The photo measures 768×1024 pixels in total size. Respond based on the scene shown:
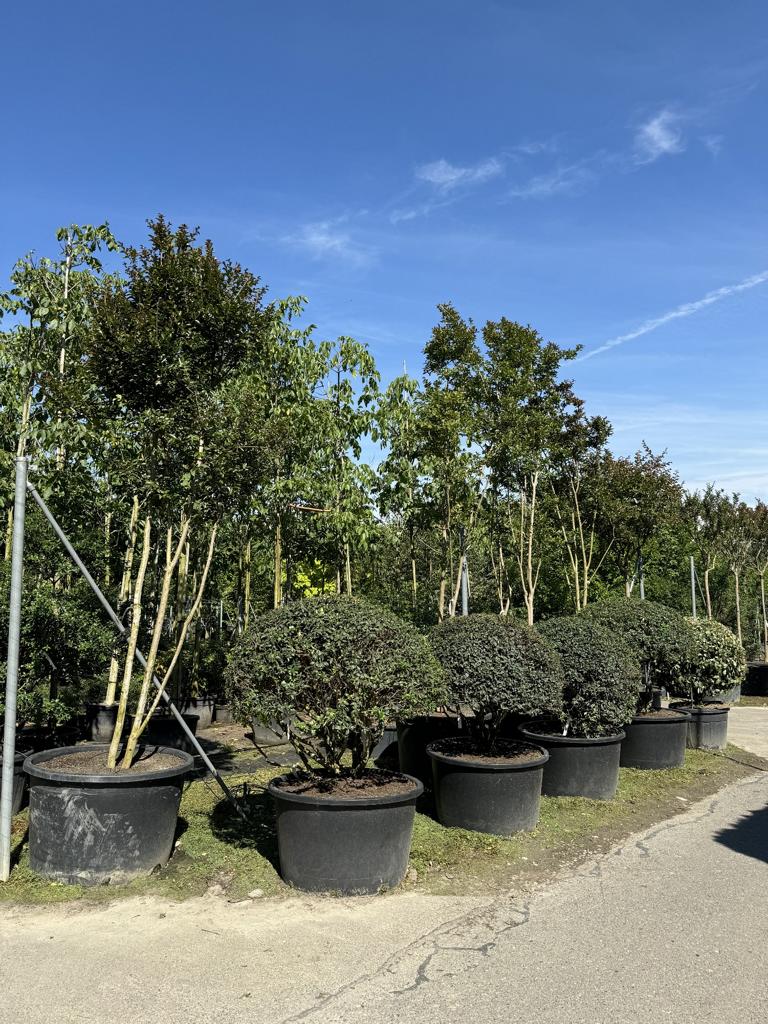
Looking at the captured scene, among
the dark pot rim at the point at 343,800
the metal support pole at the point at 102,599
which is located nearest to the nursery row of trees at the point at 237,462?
the metal support pole at the point at 102,599

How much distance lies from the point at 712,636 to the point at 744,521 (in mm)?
10105

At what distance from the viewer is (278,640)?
15.6 ft

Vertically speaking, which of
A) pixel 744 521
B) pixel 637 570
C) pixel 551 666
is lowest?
pixel 551 666

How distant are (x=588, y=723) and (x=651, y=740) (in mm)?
1771

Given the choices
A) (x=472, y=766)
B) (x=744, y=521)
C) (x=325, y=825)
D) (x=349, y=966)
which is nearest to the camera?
(x=349, y=966)

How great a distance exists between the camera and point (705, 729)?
928 cm

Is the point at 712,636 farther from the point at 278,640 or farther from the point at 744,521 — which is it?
the point at 744,521

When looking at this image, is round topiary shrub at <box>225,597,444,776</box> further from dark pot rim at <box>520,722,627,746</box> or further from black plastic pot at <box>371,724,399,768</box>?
black plastic pot at <box>371,724,399,768</box>

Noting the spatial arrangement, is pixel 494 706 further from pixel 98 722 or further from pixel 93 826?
pixel 98 722

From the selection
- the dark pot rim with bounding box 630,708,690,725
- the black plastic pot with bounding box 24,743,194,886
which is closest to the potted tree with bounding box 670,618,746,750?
the dark pot rim with bounding box 630,708,690,725

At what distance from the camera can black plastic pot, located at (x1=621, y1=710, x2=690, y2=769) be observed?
799cm

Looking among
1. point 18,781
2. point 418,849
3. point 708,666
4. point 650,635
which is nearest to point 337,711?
point 418,849

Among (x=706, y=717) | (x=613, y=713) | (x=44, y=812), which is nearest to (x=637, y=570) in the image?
(x=706, y=717)

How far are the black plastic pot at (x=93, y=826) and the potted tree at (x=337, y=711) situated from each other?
2.41 ft
